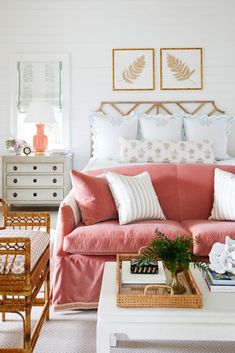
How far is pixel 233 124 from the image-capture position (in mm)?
6066

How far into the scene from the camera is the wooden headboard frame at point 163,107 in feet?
20.1

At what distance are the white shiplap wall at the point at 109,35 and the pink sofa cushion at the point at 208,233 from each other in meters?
3.29

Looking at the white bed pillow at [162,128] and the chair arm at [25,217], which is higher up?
the white bed pillow at [162,128]

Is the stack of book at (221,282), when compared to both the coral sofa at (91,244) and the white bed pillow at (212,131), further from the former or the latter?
the white bed pillow at (212,131)

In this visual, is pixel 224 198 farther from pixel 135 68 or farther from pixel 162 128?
A: pixel 135 68

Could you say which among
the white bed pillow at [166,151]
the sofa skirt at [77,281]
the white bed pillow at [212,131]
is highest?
the white bed pillow at [212,131]

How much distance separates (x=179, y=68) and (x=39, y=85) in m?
1.71

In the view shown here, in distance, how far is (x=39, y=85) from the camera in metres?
6.24

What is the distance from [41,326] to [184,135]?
11.9ft

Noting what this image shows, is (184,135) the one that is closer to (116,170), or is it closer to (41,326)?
(116,170)

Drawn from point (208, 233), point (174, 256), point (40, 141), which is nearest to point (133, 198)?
point (208, 233)

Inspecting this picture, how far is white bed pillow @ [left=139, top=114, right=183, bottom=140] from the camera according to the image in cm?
568

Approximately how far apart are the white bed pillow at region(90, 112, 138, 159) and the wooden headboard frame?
0.30 metres

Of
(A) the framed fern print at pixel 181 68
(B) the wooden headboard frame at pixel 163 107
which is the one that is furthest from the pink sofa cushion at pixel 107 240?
(A) the framed fern print at pixel 181 68
